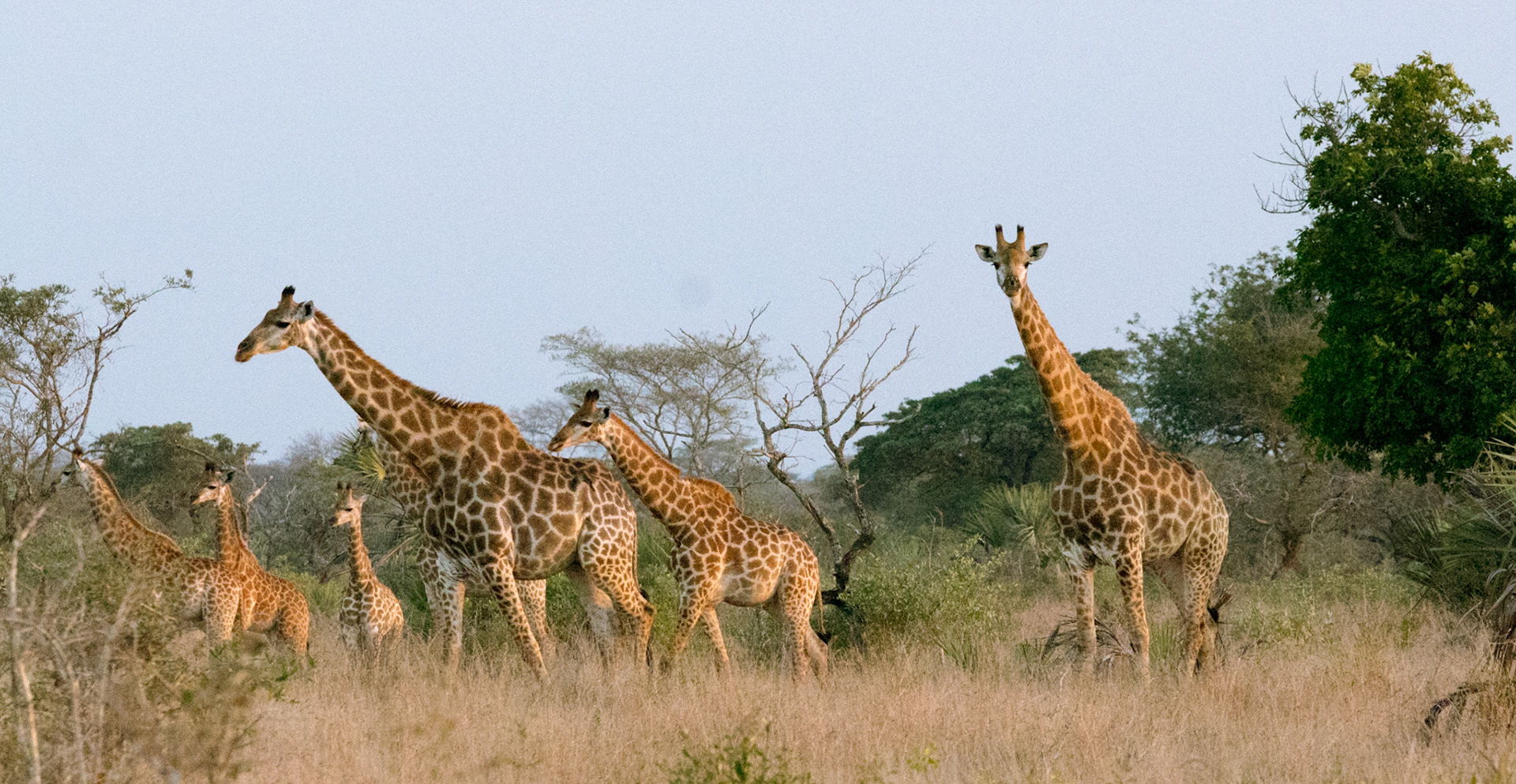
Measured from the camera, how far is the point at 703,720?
322 inches

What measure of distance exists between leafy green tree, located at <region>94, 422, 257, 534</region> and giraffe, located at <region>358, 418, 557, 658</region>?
18.6 metres

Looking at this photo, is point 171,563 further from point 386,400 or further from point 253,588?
point 386,400

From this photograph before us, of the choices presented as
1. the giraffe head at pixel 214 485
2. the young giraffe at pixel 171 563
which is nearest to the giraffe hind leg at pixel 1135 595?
the young giraffe at pixel 171 563

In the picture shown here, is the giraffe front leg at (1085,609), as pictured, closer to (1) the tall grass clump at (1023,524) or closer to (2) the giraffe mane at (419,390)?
(2) the giraffe mane at (419,390)

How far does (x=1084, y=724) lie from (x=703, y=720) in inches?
86.5

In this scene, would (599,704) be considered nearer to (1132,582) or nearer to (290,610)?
(1132,582)

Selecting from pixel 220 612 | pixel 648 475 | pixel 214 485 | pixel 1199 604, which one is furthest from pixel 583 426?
pixel 1199 604

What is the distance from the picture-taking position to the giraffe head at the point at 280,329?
29.7ft

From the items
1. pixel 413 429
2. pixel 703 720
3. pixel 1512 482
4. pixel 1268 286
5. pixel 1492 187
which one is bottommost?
pixel 703 720

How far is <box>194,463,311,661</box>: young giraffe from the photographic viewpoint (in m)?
12.1

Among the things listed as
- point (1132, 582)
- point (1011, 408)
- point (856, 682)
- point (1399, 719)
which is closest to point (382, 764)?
point (856, 682)

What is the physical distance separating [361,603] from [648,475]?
3.54 metres

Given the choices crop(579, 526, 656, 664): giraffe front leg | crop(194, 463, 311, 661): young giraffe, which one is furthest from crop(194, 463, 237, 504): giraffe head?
crop(579, 526, 656, 664): giraffe front leg

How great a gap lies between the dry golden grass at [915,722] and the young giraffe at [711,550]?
0.39 m
